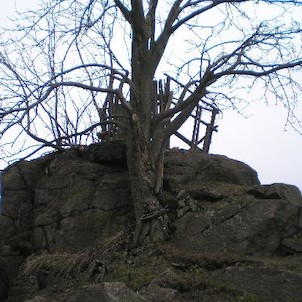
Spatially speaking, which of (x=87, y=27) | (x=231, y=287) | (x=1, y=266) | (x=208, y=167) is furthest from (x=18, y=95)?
(x=231, y=287)

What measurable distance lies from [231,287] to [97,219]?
3327 mm

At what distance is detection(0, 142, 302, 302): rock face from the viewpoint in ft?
17.4

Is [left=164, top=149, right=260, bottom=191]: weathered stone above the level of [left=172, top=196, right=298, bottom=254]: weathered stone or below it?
above

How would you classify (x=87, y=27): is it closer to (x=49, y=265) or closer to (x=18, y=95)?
(x=18, y=95)

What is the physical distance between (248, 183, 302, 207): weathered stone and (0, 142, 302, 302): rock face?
16 mm

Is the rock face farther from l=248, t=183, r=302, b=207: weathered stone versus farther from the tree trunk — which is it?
the tree trunk

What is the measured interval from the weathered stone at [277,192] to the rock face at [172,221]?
16mm

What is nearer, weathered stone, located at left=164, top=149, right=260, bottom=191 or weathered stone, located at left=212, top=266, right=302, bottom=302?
weathered stone, located at left=212, top=266, right=302, bottom=302

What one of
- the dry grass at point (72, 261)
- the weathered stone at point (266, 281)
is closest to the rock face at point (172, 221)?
the weathered stone at point (266, 281)

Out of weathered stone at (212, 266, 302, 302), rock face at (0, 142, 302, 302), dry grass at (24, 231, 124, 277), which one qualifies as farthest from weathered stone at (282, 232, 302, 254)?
dry grass at (24, 231, 124, 277)

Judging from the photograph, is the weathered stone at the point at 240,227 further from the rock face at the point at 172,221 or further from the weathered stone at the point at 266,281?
the weathered stone at the point at 266,281

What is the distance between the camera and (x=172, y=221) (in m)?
7.16

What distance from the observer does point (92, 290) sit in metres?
4.82

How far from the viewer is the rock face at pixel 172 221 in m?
5.30
